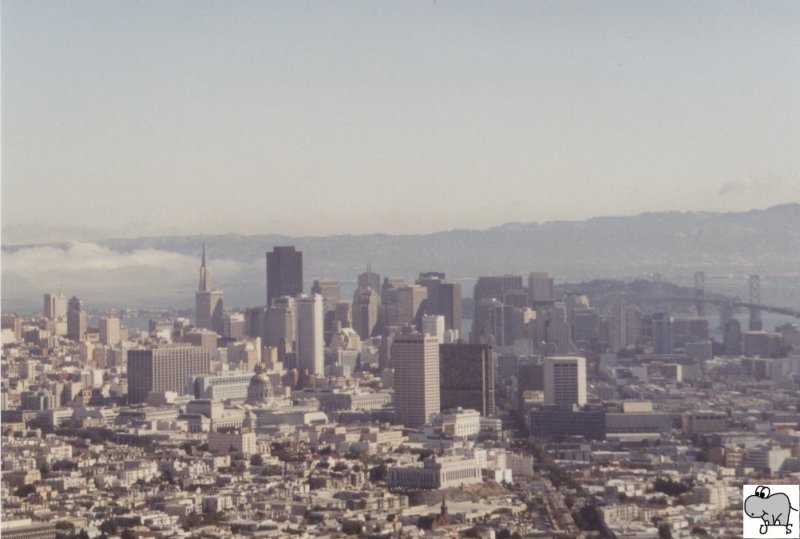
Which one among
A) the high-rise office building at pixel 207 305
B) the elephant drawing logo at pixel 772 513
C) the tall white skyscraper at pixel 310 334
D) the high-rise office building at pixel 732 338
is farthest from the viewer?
the high-rise office building at pixel 207 305

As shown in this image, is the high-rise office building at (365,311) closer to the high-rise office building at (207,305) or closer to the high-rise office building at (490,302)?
the high-rise office building at (490,302)

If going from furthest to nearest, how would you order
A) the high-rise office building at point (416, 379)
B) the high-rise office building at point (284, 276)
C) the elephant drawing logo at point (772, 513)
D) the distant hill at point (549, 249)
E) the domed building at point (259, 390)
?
the high-rise office building at point (284, 276)
the distant hill at point (549, 249)
the domed building at point (259, 390)
the high-rise office building at point (416, 379)
the elephant drawing logo at point (772, 513)

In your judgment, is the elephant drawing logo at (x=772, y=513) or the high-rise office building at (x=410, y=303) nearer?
the elephant drawing logo at (x=772, y=513)

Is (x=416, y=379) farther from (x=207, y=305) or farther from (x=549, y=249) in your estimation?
(x=207, y=305)

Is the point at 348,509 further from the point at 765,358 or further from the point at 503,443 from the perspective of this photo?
the point at 765,358

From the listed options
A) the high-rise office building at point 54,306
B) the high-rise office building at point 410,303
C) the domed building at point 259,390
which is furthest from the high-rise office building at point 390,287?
the domed building at point 259,390

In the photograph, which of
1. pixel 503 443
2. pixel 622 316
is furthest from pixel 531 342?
pixel 503 443

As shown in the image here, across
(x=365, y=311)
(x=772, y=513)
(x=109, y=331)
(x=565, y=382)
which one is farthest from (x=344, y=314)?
(x=772, y=513)
